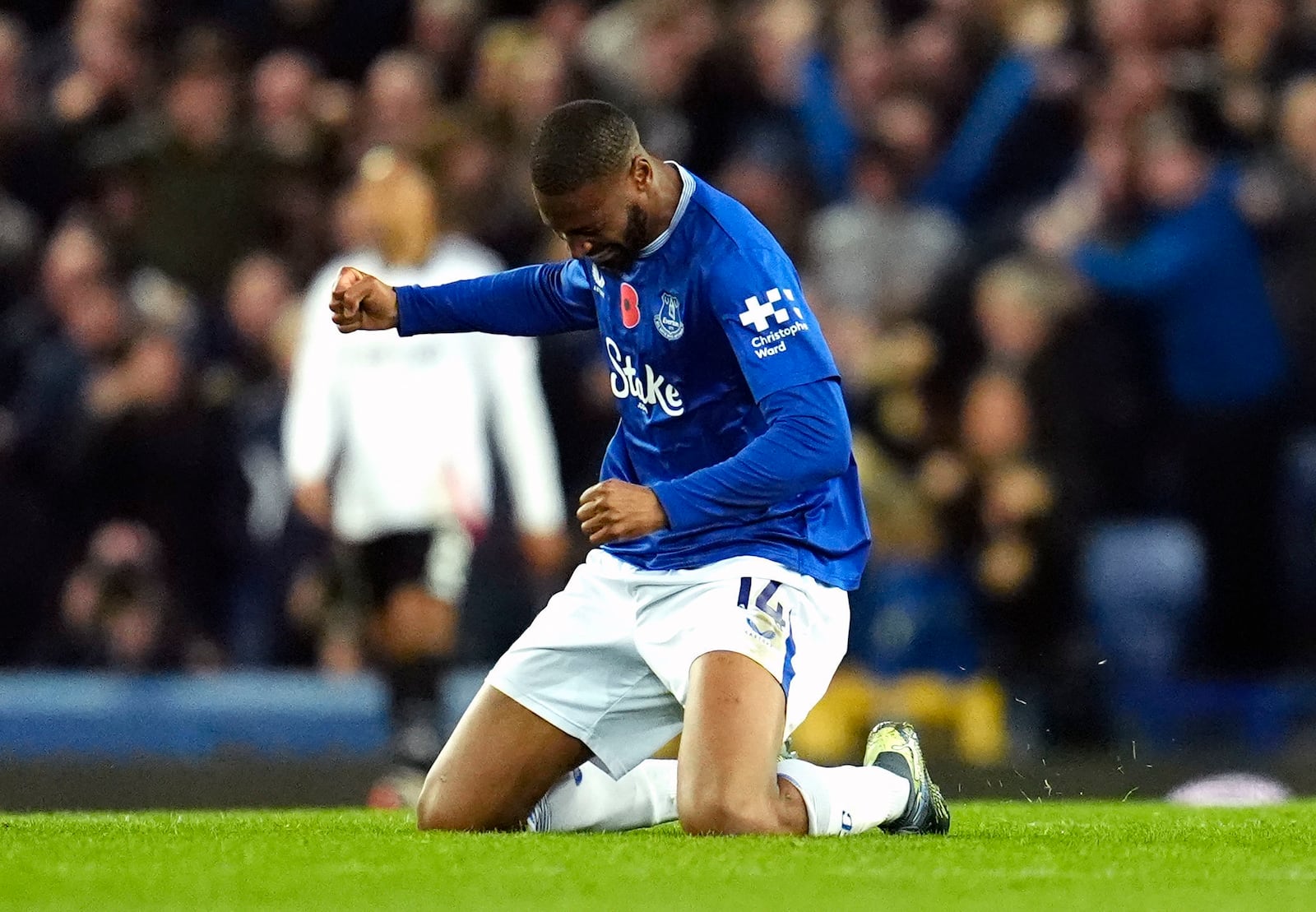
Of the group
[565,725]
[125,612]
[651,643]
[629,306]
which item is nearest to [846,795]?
[651,643]

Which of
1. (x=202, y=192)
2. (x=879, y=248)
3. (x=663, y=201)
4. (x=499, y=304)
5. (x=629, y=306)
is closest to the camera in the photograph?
(x=663, y=201)

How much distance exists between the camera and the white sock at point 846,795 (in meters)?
4.95

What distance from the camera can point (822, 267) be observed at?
9633 millimetres

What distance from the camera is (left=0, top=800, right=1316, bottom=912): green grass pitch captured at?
148 inches

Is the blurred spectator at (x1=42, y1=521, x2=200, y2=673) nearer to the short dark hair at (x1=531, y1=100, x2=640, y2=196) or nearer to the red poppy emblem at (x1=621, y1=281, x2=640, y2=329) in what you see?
the red poppy emblem at (x1=621, y1=281, x2=640, y2=329)

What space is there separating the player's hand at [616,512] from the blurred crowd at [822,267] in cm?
420

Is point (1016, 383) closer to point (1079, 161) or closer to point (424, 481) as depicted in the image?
point (1079, 161)

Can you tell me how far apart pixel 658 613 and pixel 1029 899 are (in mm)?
1539

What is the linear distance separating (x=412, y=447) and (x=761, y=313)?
10.1ft

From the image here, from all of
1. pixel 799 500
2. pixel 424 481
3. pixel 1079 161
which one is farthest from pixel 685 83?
pixel 799 500

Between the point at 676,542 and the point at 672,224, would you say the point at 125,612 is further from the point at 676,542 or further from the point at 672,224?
the point at 672,224

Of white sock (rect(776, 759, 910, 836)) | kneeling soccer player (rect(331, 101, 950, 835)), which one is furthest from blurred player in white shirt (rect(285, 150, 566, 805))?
white sock (rect(776, 759, 910, 836))

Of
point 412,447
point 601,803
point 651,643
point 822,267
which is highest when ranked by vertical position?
point 822,267

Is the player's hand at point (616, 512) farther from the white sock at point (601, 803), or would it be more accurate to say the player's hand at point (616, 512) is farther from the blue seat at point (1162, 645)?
the blue seat at point (1162, 645)
